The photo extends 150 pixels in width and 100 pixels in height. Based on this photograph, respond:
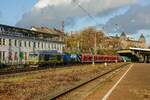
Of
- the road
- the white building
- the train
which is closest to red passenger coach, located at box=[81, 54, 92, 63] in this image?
the train

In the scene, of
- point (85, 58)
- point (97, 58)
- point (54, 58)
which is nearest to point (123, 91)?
point (54, 58)

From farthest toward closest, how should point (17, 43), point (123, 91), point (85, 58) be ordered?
1. point (85, 58)
2. point (17, 43)
3. point (123, 91)

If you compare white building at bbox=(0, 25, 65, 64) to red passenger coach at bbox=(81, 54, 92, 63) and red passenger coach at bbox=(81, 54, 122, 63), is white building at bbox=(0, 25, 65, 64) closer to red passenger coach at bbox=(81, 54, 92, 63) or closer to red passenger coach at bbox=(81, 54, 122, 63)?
red passenger coach at bbox=(81, 54, 92, 63)

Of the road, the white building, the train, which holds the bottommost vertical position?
the road

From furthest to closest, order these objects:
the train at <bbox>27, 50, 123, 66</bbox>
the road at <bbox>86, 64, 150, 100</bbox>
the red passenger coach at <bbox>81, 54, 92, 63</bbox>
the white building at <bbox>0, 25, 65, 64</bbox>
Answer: the red passenger coach at <bbox>81, 54, 92, 63</bbox>, the white building at <bbox>0, 25, 65, 64</bbox>, the train at <bbox>27, 50, 123, 66</bbox>, the road at <bbox>86, 64, 150, 100</bbox>

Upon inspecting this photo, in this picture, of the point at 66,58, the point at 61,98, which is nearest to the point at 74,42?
the point at 66,58

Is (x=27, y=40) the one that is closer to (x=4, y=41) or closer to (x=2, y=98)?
(x=4, y=41)

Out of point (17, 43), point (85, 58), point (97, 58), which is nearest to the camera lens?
point (17, 43)

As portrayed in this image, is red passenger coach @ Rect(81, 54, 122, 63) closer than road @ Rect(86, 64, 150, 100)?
No

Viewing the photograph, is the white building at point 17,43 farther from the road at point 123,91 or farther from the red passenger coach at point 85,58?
the road at point 123,91

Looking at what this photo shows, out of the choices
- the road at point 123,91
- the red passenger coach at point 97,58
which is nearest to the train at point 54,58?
the red passenger coach at point 97,58

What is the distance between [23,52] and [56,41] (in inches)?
1132

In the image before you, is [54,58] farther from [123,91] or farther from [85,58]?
[123,91]

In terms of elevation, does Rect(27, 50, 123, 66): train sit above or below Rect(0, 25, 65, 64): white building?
below
